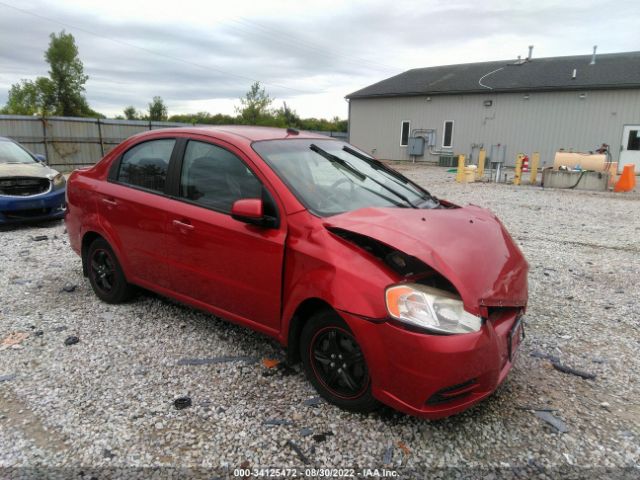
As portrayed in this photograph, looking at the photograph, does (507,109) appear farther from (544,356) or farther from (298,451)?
(298,451)

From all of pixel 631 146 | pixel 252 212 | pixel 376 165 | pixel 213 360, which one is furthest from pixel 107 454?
pixel 631 146

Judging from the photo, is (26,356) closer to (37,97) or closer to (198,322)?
(198,322)

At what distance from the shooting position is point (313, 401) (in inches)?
112

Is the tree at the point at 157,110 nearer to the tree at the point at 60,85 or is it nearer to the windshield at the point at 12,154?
the tree at the point at 60,85

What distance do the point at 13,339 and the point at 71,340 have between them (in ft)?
1.53

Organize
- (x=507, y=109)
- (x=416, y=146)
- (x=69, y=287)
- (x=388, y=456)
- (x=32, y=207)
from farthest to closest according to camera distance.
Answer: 1. (x=416, y=146)
2. (x=507, y=109)
3. (x=32, y=207)
4. (x=69, y=287)
5. (x=388, y=456)

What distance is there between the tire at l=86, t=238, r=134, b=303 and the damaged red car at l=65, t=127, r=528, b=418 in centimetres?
3

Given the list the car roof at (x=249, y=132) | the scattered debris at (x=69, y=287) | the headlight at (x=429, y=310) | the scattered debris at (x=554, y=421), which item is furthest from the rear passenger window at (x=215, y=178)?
the scattered debris at (x=554, y=421)

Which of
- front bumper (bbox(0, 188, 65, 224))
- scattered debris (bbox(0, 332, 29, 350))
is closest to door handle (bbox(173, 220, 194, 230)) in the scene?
scattered debris (bbox(0, 332, 29, 350))

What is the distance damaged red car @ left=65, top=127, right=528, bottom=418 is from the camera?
93.4 inches

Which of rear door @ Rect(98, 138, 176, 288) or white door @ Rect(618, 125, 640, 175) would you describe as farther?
white door @ Rect(618, 125, 640, 175)

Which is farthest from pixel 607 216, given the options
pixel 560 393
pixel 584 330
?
pixel 560 393

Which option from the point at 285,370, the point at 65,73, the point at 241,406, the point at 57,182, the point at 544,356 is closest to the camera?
the point at 241,406

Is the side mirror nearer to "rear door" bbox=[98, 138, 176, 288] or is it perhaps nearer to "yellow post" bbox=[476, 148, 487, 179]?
"rear door" bbox=[98, 138, 176, 288]
